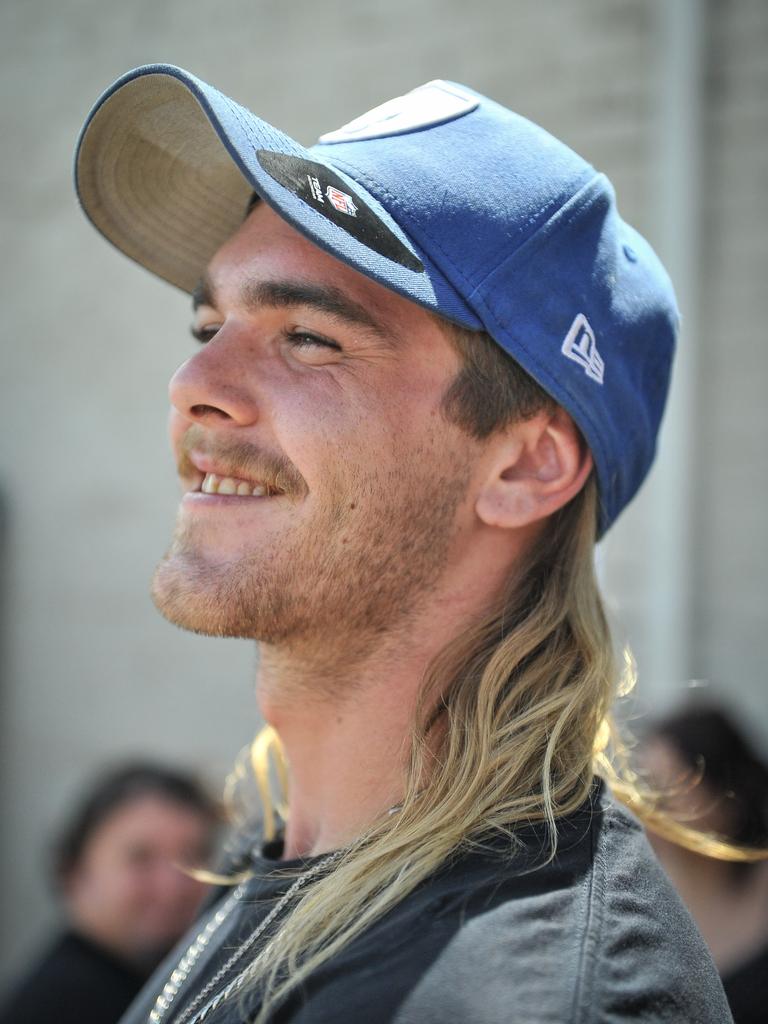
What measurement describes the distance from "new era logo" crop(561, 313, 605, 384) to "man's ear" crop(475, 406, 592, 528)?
0.11m

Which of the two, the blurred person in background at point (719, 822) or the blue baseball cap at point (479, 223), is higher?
the blue baseball cap at point (479, 223)

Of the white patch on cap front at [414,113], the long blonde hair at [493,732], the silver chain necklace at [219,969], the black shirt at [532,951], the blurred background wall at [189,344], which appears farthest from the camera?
the blurred background wall at [189,344]

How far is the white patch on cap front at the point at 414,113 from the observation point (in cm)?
197

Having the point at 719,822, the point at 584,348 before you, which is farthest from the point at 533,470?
the point at 719,822

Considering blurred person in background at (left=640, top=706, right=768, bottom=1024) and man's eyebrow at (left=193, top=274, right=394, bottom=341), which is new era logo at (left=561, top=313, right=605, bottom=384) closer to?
man's eyebrow at (left=193, top=274, right=394, bottom=341)

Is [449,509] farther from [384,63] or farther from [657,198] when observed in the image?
[384,63]

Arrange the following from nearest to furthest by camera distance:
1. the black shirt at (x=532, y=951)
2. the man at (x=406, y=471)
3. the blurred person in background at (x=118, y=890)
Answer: the black shirt at (x=532, y=951)
the man at (x=406, y=471)
the blurred person in background at (x=118, y=890)

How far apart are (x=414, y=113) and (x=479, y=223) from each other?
307mm

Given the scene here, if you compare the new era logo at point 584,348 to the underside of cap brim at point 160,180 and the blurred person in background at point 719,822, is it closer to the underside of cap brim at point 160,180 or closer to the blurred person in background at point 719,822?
the underside of cap brim at point 160,180

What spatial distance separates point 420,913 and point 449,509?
2.45 ft

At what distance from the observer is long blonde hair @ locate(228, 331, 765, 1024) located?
153 cm

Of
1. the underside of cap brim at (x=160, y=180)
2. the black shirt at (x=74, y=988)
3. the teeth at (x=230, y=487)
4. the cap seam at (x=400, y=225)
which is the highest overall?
Answer: the underside of cap brim at (x=160, y=180)

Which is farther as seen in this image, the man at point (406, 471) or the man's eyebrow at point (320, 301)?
the man's eyebrow at point (320, 301)

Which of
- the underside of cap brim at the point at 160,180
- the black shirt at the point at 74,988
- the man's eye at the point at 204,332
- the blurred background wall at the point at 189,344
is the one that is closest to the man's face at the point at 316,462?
the man's eye at the point at 204,332
